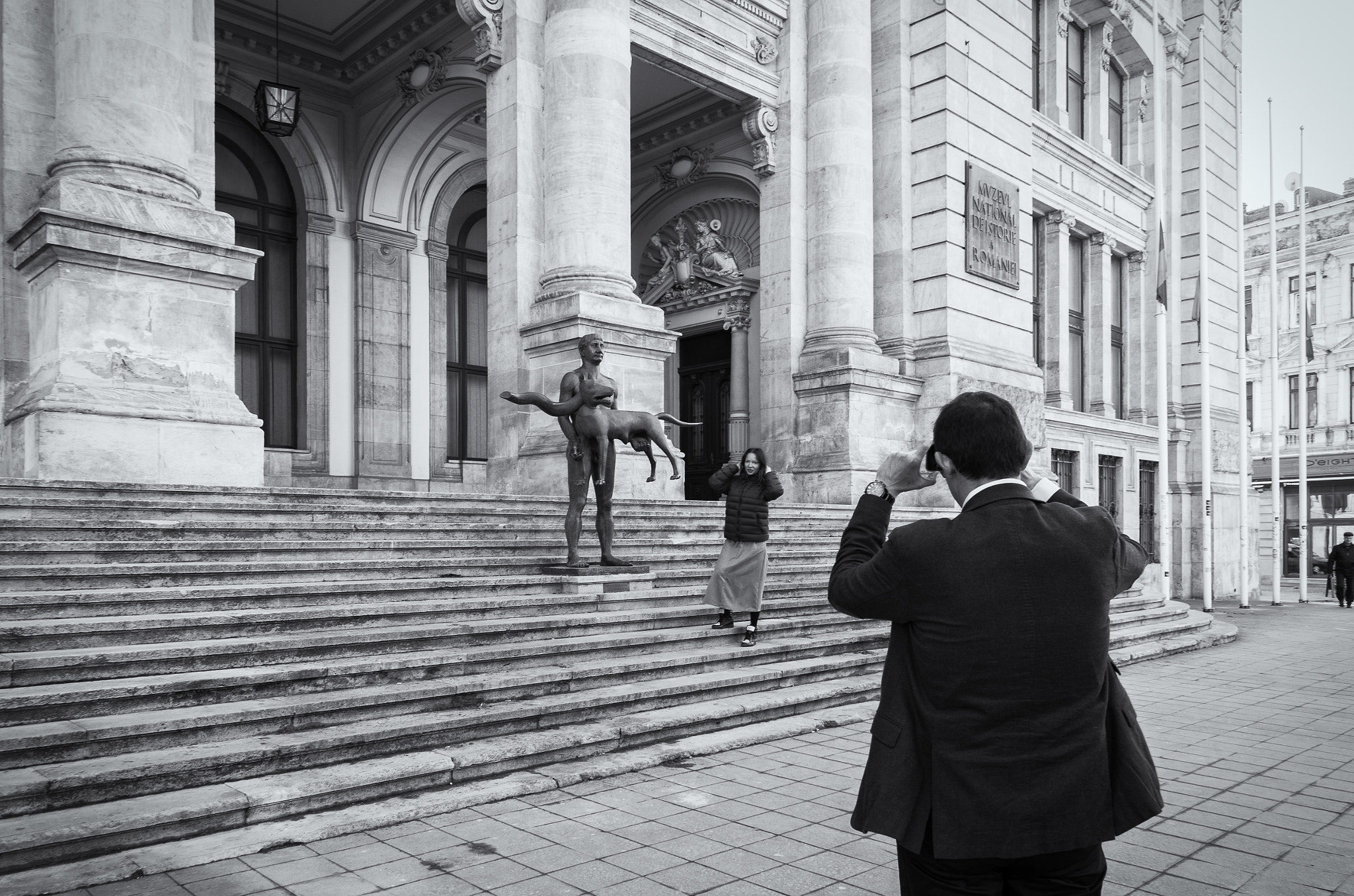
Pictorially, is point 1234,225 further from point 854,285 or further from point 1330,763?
point 1330,763

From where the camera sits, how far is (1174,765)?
6312 mm

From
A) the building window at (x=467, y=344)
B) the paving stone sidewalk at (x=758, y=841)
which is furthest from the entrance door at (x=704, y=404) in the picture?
the paving stone sidewalk at (x=758, y=841)

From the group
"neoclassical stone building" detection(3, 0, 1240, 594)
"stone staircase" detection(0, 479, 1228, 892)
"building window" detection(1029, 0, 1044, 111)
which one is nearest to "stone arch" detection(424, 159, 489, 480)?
"neoclassical stone building" detection(3, 0, 1240, 594)

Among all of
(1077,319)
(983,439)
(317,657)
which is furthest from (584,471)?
(1077,319)

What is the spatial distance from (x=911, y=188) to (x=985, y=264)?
6.24 feet

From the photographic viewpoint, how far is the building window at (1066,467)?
64.9 feet

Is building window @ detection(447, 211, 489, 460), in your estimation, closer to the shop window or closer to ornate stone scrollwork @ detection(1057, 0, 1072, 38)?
ornate stone scrollwork @ detection(1057, 0, 1072, 38)

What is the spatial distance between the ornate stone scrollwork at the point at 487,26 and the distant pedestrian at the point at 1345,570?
19776 millimetres

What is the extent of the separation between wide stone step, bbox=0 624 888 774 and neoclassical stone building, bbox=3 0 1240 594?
432 cm

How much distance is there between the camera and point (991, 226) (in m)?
17.7

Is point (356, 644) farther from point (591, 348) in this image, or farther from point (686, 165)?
point (686, 165)

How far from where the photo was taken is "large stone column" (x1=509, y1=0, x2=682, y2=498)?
41.8 ft

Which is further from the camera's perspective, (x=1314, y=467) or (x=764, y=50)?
(x=1314, y=467)

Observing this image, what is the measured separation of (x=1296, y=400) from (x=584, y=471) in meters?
39.8
